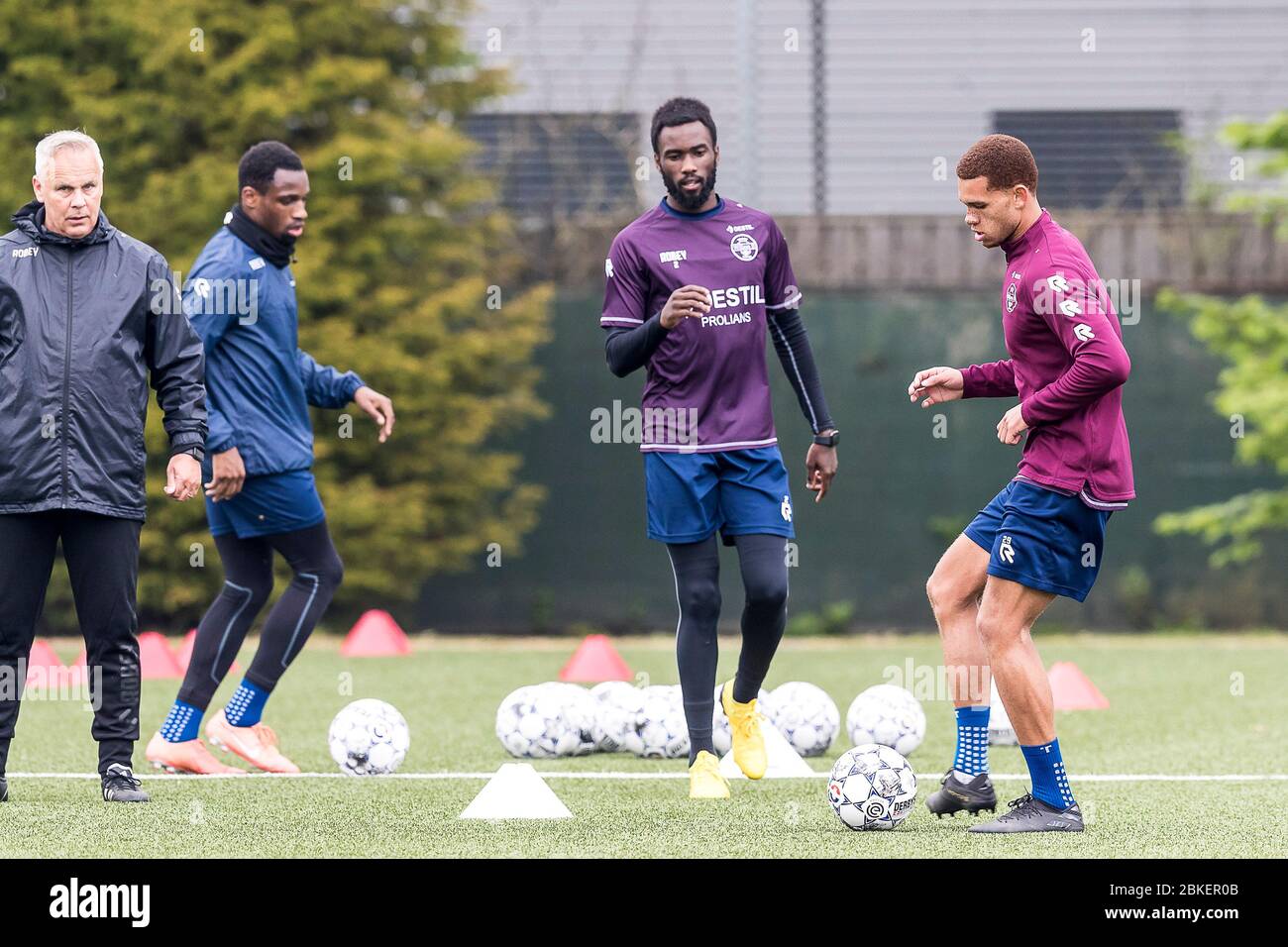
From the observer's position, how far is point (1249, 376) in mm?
13945

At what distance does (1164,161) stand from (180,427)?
37.5 ft

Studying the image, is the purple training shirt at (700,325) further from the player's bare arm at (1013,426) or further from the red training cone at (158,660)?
the red training cone at (158,660)

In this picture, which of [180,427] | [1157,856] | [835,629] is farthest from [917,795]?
[835,629]

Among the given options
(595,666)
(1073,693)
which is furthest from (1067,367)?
(595,666)

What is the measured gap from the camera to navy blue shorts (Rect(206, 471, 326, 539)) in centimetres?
686

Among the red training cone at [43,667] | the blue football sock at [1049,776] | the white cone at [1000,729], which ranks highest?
the blue football sock at [1049,776]

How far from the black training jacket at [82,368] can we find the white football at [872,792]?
241cm

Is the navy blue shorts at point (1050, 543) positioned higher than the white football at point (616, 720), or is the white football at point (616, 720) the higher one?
the navy blue shorts at point (1050, 543)

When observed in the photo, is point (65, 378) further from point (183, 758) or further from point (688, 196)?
point (688, 196)

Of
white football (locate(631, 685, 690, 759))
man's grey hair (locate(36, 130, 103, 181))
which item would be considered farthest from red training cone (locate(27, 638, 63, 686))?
man's grey hair (locate(36, 130, 103, 181))

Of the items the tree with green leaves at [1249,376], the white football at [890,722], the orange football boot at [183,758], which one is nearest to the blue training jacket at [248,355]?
the orange football boot at [183,758]

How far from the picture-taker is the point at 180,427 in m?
6.00

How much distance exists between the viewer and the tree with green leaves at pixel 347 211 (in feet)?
45.8
